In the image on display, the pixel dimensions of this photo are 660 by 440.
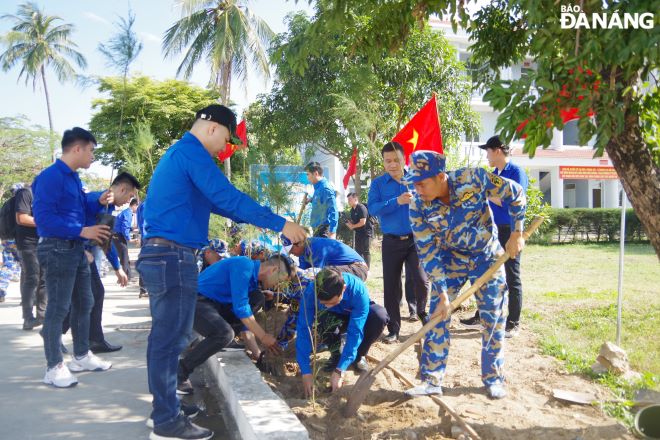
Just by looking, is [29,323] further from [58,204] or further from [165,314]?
[165,314]

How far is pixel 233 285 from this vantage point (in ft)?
11.5

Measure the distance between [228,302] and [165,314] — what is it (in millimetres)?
1191

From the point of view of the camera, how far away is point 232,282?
11.6 feet

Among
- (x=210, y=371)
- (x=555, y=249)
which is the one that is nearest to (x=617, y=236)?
(x=555, y=249)

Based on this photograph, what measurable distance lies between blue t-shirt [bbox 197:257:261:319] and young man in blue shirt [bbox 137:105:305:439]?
28.4 inches

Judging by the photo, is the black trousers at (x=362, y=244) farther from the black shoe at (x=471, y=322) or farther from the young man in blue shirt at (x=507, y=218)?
the young man in blue shirt at (x=507, y=218)

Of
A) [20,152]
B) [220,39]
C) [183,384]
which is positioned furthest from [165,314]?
[20,152]

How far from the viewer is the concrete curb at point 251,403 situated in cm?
229

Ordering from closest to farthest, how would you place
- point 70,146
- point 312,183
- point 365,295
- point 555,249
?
1. point 365,295
2. point 70,146
3. point 312,183
4. point 555,249

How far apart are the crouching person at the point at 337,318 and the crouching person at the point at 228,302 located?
0.36 meters

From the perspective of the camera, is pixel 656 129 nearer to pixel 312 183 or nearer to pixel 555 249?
pixel 312 183

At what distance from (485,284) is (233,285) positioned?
1.75m

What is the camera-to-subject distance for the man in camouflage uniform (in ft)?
10.6

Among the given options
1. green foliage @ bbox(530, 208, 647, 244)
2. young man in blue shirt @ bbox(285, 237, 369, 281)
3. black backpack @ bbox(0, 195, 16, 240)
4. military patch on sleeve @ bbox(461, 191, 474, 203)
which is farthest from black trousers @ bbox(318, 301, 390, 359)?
green foliage @ bbox(530, 208, 647, 244)
